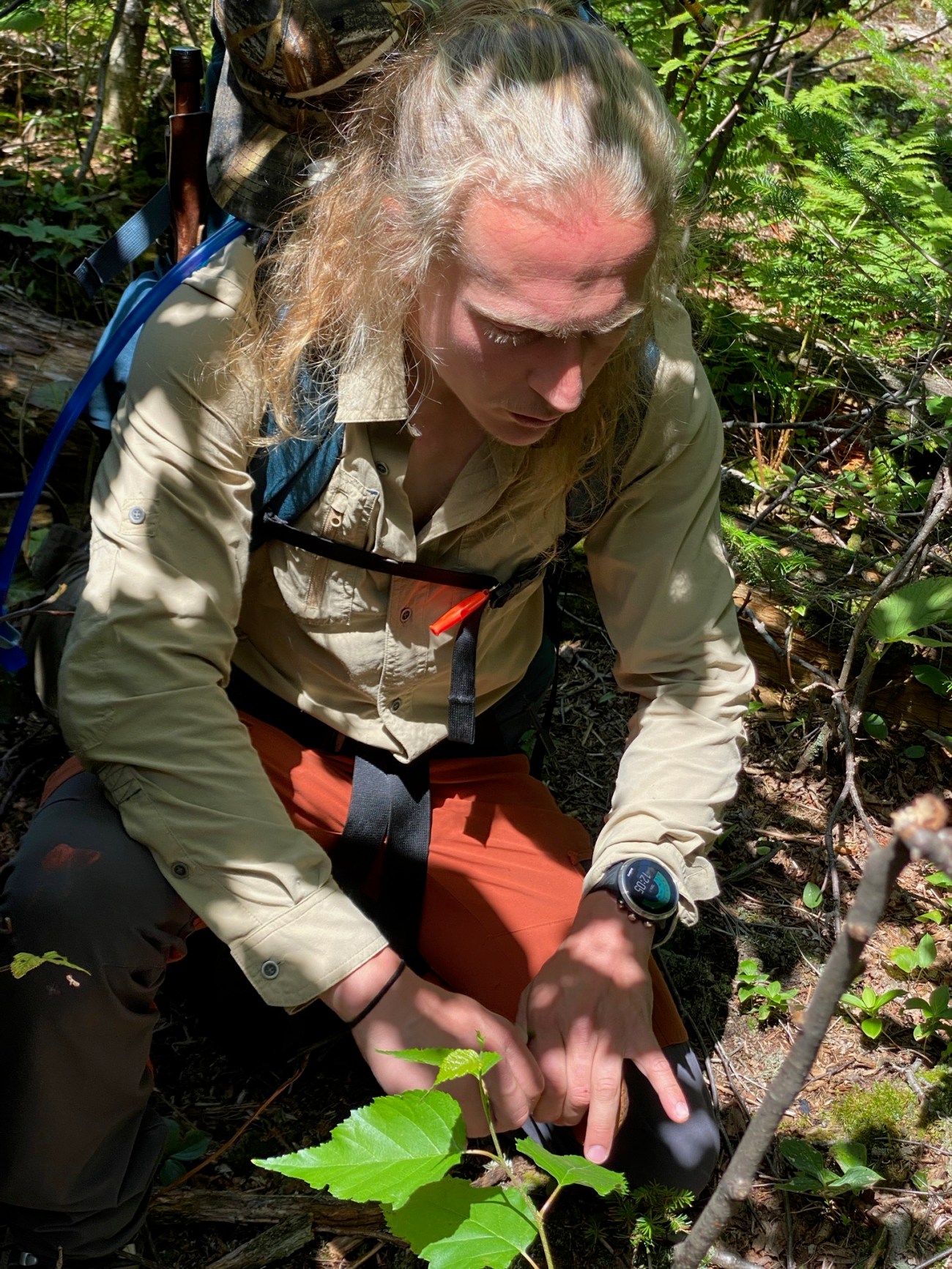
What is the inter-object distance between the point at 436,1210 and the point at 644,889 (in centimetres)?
112

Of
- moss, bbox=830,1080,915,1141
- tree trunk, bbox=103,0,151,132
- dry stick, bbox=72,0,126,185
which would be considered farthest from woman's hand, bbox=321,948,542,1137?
tree trunk, bbox=103,0,151,132

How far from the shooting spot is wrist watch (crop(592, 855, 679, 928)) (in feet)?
7.14

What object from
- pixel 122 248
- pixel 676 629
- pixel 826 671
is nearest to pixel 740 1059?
pixel 676 629

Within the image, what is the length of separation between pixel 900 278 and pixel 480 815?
7.56 feet

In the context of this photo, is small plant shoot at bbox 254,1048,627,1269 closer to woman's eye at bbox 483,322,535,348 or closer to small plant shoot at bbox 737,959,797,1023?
woman's eye at bbox 483,322,535,348

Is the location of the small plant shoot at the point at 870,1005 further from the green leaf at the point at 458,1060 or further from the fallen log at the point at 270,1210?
the green leaf at the point at 458,1060

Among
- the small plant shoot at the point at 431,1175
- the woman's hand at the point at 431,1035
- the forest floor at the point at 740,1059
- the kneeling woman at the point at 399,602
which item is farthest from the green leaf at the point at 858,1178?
the small plant shoot at the point at 431,1175

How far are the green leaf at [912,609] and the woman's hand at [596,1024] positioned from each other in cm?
108

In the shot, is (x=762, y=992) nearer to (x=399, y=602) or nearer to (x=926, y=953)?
(x=926, y=953)

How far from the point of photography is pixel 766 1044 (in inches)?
105

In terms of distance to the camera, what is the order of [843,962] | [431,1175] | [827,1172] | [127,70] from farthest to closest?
[127,70], [827,1172], [431,1175], [843,962]

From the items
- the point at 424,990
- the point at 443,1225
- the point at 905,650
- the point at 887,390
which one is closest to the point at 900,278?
the point at 887,390

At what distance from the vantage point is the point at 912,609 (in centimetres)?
277

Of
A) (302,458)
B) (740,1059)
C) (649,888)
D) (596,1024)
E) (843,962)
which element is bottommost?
(740,1059)
